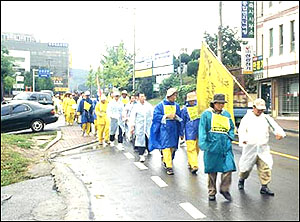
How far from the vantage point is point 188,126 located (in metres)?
8.44

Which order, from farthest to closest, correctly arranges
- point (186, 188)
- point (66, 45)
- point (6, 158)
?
point (66, 45), point (6, 158), point (186, 188)

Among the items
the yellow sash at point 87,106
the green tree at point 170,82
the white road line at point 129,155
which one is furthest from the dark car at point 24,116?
the green tree at point 170,82

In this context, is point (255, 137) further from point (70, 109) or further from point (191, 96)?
point (70, 109)

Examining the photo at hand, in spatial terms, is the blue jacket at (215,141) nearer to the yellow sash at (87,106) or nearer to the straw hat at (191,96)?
the straw hat at (191,96)

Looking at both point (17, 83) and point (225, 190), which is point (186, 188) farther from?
point (17, 83)

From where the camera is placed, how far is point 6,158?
31.5 feet

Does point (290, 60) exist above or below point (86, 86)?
above

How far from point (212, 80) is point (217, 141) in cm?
112

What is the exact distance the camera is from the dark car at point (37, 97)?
57.5 feet

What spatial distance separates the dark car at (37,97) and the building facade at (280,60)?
1253cm

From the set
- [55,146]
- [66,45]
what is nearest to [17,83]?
[55,146]

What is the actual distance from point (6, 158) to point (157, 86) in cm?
392

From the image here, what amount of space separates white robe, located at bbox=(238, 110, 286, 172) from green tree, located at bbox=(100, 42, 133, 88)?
11.5m

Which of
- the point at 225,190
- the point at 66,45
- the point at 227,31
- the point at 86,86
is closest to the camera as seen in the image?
the point at 225,190
